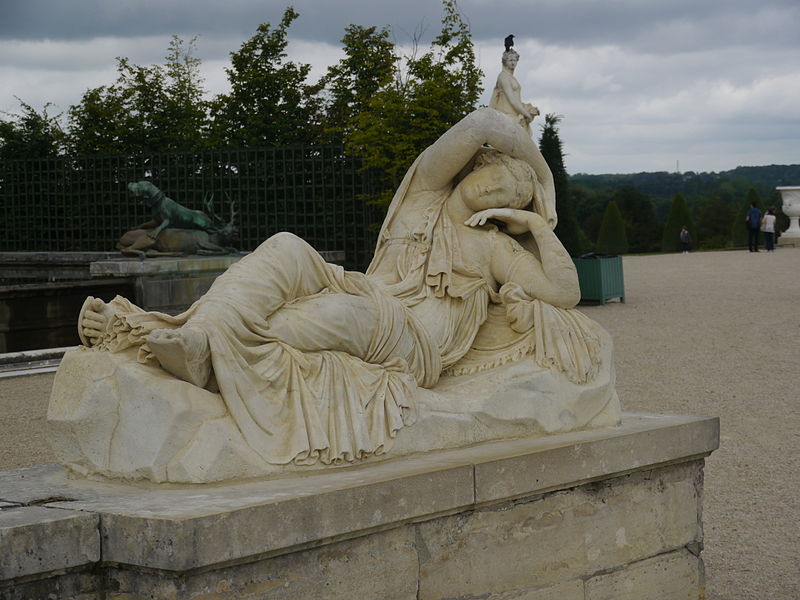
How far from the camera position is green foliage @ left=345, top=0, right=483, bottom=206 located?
1448cm

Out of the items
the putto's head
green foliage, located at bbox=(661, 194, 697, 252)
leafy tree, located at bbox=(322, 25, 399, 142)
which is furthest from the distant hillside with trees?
the putto's head

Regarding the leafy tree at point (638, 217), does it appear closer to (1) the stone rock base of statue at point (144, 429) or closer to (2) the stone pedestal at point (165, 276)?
(2) the stone pedestal at point (165, 276)

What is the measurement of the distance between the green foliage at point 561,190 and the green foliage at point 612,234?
11.7 metres

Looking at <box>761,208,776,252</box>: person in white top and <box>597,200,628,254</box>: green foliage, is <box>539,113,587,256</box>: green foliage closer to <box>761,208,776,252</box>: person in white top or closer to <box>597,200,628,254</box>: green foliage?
<box>761,208,776,252</box>: person in white top

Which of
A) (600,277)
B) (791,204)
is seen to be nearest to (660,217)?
(791,204)

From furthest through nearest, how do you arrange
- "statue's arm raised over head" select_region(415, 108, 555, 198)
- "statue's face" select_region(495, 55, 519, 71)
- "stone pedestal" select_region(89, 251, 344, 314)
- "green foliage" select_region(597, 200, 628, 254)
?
"green foliage" select_region(597, 200, 628, 254)
"statue's face" select_region(495, 55, 519, 71)
"stone pedestal" select_region(89, 251, 344, 314)
"statue's arm raised over head" select_region(415, 108, 555, 198)

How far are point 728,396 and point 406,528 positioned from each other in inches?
218

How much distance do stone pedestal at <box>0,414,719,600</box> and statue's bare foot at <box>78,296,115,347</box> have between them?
1.60ft

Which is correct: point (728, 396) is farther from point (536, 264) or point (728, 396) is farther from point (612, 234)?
point (612, 234)

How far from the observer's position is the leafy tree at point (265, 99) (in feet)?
72.7

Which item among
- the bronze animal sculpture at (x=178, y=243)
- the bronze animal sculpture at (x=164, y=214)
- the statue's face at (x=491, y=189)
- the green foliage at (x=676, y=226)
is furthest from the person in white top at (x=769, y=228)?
the statue's face at (x=491, y=189)

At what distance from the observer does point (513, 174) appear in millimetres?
5176

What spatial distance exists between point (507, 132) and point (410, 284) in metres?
0.80

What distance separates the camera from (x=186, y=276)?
12.9m
